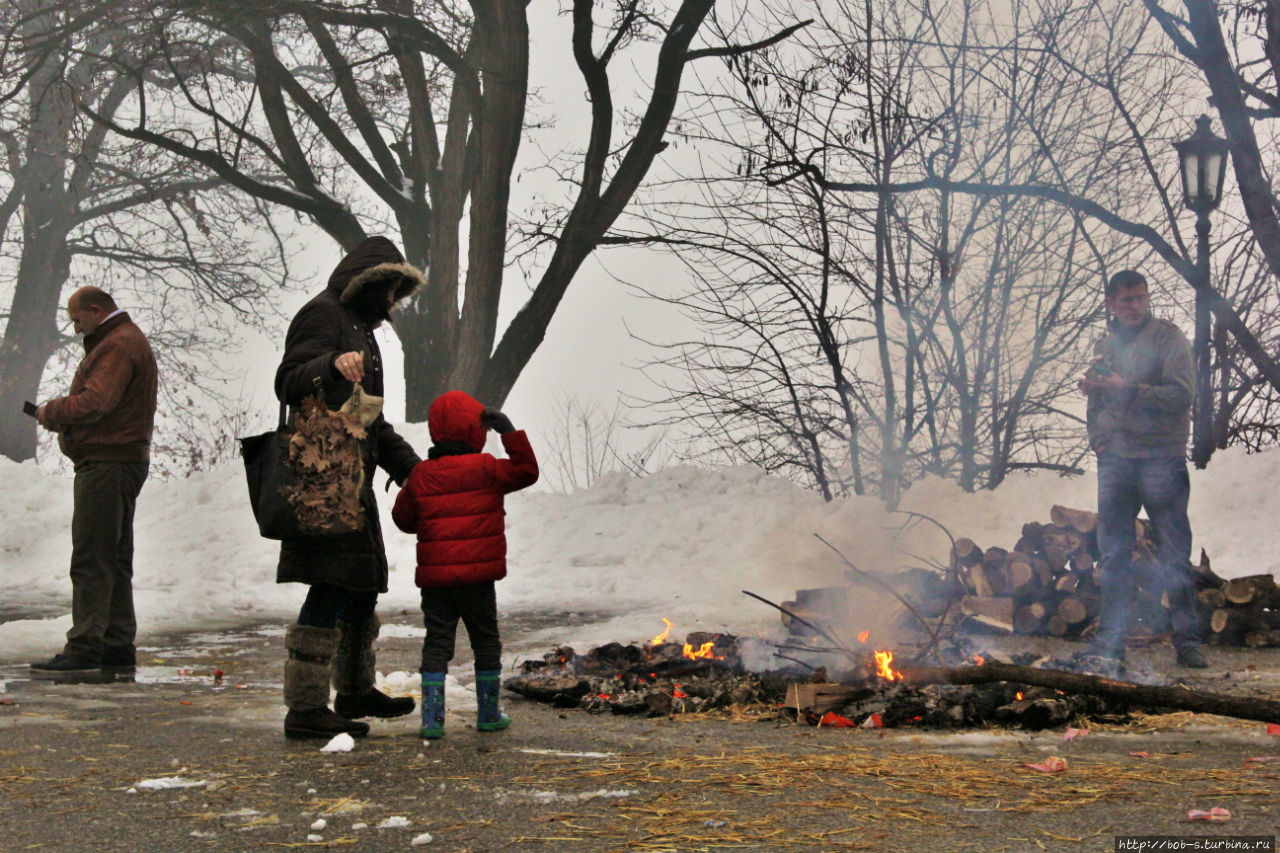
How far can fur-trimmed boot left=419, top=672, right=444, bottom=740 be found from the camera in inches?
193

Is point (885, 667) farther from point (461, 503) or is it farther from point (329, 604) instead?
point (329, 604)

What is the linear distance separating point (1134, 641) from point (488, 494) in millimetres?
5807

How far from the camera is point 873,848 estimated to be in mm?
3197

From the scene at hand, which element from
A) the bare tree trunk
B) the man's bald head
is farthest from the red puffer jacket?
the bare tree trunk

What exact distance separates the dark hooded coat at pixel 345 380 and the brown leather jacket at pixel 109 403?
8.72 ft

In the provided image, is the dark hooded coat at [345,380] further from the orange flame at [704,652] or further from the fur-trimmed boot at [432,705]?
the orange flame at [704,652]

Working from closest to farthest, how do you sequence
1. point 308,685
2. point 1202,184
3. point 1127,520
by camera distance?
point 308,685
point 1127,520
point 1202,184

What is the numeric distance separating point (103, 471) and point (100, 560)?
1.90 feet

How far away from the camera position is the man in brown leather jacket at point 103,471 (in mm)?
7008

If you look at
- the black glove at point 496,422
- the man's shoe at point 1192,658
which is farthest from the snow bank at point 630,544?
the black glove at point 496,422

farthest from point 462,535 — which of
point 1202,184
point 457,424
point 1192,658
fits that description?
point 1202,184

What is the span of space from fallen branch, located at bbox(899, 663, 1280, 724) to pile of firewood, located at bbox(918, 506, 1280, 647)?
288 cm

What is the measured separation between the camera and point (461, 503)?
5.05 m

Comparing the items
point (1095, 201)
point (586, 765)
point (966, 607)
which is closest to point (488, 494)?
point (586, 765)
